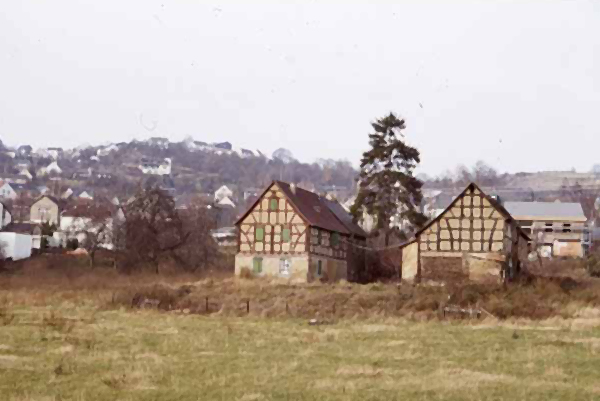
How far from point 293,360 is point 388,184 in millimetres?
43286

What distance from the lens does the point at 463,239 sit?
56.1 meters

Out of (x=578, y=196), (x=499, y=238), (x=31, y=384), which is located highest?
(x=578, y=196)

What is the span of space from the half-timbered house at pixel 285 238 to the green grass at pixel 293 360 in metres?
23.3

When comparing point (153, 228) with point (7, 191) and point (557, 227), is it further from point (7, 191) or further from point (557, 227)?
point (7, 191)

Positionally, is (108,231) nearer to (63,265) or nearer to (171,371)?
(63,265)

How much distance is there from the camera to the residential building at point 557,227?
85.9m

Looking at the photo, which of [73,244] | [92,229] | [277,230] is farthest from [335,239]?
[92,229]

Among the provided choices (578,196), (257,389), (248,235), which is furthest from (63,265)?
(578,196)

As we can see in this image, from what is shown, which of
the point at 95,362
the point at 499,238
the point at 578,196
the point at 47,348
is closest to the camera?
the point at 95,362

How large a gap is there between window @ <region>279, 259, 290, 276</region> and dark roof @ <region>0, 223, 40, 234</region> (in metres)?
39.4

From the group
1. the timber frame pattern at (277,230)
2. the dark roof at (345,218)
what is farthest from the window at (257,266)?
the dark roof at (345,218)

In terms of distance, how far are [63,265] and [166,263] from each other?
8200mm

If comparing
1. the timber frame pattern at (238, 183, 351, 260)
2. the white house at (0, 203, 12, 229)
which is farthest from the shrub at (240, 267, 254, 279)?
the white house at (0, 203, 12, 229)

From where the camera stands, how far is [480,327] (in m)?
33.8
